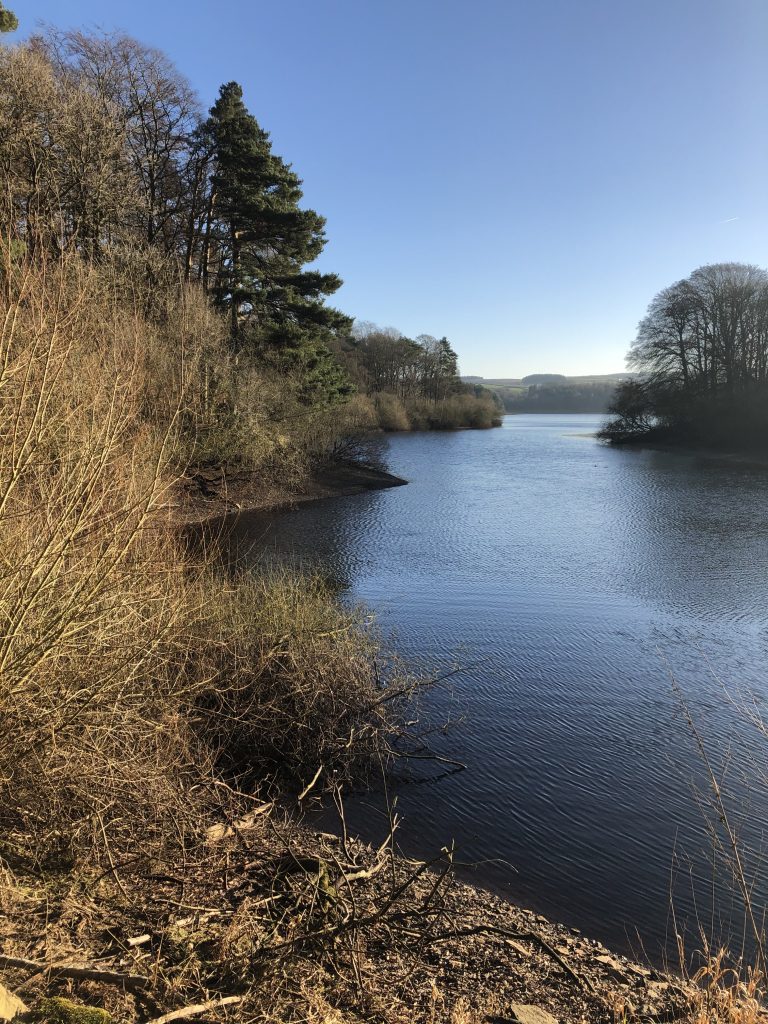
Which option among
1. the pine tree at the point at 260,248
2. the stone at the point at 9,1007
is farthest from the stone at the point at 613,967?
the pine tree at the point at 260,248

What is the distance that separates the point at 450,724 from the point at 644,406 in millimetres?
49199

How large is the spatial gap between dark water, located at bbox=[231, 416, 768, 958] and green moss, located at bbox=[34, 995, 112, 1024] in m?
3.29

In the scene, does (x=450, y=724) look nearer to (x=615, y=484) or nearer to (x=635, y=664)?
(x=635, y=664)

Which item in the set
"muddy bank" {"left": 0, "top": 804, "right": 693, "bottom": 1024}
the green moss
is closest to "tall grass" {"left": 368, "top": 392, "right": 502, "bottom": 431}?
"muddy bank" {"left": 0, "top": 804, "right": 693, "bottom": 1024}

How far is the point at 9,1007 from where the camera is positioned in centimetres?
213

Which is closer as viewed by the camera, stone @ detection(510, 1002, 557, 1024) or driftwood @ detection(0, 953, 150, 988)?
driftwood @ detection(0, 953, 150, 988)

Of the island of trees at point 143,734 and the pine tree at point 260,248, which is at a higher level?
the pine tree at point 260,248

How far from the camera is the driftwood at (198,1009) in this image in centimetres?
252

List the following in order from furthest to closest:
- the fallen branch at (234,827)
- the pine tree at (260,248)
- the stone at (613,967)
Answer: the pine tree at (260,248) < the fallen branch at (234,827) < the stone at (613,967)

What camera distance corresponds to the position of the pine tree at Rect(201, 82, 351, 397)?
23547mm

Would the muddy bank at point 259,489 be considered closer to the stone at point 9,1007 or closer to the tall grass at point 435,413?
Result: the stone at point 9,1007

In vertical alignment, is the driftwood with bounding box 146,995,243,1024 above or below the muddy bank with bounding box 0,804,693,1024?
above

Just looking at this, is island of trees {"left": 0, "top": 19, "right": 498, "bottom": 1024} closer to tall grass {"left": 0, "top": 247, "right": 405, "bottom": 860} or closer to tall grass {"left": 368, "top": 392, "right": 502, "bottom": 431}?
tall grass {"left": 0, "top": 247, "right": 405, "bottom": 860}

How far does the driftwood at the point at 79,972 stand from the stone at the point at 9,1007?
1.69ft
